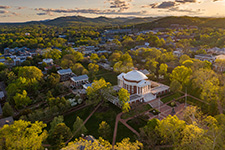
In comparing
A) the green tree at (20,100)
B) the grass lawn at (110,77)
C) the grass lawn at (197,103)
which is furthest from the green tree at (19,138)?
the grass lawn at (197,103)

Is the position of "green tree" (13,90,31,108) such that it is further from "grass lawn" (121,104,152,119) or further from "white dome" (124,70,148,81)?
"white dome" (124,70,148,81)

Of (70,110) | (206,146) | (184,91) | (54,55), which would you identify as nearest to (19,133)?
(70,110)

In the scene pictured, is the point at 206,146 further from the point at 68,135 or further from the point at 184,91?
the point at 184,91

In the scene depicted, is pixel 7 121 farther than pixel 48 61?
No

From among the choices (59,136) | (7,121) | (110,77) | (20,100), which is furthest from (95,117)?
(110,77)

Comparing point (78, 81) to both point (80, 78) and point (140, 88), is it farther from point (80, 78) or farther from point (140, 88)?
point (140, 88)

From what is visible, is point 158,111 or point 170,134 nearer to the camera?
point 170,134

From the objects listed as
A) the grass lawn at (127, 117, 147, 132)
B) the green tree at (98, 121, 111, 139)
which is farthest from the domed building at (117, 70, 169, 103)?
the green tree at (98, 121, 111, 139)

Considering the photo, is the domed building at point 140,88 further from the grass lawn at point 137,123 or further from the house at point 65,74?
the house at point 65,74
